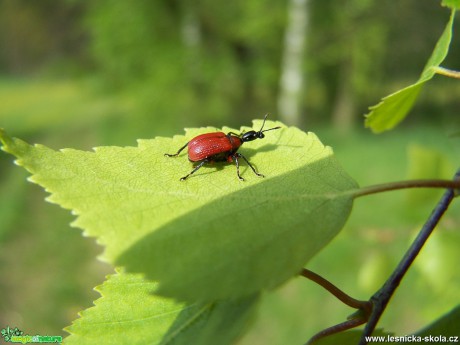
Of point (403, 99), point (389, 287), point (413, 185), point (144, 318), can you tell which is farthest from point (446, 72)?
point (144, 318)

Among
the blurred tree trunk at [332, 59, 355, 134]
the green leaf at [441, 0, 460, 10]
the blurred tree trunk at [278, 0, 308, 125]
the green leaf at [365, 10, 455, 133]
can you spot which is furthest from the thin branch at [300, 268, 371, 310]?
the blurred tree trunk at [332, 59, 355, 134]

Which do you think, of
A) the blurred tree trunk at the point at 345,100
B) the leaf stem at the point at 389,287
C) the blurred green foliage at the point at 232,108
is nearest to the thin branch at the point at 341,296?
the leaf stem at the point at 389,287

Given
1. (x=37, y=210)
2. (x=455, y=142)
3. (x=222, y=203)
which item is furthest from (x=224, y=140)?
(x=37, y=210)

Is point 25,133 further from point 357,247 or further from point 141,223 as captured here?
point 141,223

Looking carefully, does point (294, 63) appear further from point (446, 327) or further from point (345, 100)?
point (446, 327)

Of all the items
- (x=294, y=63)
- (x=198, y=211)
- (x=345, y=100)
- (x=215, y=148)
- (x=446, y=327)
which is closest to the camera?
(x=198, y=211)

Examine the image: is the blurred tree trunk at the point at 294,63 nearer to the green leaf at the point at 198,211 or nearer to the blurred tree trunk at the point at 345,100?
the blurred tree trunk at the point at 345,100
